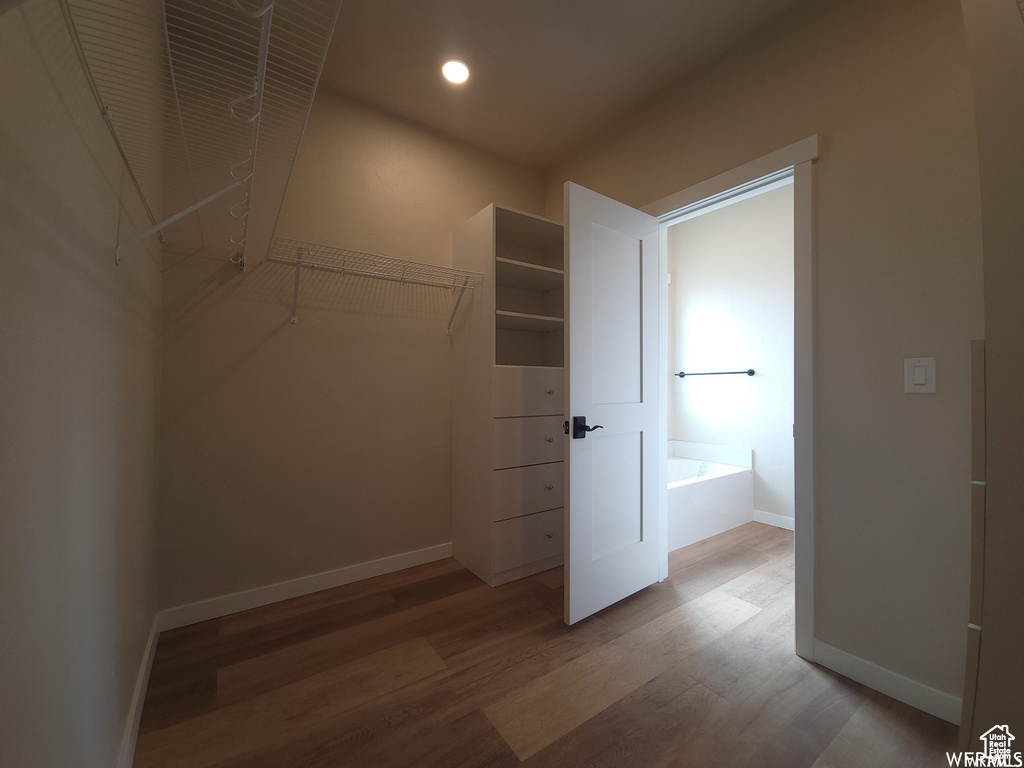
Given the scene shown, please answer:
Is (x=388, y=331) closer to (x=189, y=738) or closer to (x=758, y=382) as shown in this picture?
(x=189, y=738)

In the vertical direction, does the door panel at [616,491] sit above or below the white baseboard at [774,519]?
above

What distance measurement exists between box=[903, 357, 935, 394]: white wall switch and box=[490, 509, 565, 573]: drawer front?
1.72m

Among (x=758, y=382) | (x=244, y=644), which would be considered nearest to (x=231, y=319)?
(x=244, y=644)

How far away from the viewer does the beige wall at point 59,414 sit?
0.62 metres

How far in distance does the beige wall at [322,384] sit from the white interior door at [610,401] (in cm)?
100

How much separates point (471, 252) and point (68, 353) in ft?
6.24

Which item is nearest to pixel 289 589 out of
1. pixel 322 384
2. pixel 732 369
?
pixel 322 384

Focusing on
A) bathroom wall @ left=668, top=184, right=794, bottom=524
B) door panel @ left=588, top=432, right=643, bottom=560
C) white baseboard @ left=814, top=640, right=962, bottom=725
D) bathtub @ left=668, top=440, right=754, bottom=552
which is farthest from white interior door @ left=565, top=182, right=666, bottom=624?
bathroom wall @ left=668, top=184, right=794, bottom=524

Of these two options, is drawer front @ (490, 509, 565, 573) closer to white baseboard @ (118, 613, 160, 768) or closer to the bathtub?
the bathtub

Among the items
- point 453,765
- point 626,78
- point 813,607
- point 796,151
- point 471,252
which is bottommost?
A: point 453,765

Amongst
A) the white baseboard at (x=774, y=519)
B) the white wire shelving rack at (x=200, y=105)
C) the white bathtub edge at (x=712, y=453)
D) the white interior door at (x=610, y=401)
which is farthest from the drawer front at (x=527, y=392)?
the white baseboard at (x=774, y=519)

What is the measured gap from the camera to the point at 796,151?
174cm

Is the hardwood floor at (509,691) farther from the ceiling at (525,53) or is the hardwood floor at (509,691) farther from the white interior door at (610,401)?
the ceiling at (525,53)

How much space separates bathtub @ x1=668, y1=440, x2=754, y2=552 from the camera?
113 inches
